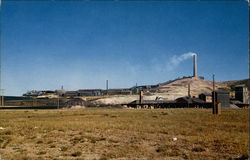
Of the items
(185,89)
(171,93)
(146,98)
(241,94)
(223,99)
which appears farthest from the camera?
(185,89)

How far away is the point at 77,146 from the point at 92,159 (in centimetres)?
313

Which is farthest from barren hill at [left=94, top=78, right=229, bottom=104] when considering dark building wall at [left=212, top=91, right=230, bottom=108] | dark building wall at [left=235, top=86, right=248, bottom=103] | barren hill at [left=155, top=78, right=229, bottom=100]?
dark building wall at [left=212, top=91, right=230, bottom=108]

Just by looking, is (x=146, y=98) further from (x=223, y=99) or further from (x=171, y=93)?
(x=223, y=99)

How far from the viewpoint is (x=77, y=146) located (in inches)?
510

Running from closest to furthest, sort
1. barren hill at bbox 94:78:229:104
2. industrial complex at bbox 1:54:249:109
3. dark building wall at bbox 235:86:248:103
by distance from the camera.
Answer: industrial complex at bbox 1:54:249:109 → dark building wall at bbox 235:86:248:103 → barren hill at bbox 94:78:229:104

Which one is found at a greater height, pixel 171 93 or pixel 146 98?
pixel 171 93

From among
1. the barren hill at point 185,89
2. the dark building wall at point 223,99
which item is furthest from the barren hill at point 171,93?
the dark building wall at point 223,99

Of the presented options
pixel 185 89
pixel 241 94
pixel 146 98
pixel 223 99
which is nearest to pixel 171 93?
pixel 185 89

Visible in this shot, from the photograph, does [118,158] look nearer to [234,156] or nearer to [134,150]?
[134,150]

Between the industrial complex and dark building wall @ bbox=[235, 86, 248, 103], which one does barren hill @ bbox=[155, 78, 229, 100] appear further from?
dark building wall @ bbox=[235, 86, 248, 103]

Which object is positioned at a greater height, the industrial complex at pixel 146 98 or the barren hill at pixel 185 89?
the barren hill at pixel 185 89

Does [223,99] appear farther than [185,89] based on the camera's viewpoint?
No

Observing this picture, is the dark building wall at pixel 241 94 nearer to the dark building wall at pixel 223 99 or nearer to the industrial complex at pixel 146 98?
the industrial complex at pixel 146 98

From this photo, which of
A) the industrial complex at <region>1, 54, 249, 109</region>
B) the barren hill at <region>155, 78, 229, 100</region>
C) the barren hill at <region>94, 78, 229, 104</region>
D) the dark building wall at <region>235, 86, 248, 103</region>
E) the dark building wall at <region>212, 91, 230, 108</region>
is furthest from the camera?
the barren hill at <region>155, 78, 229, 100</region>
